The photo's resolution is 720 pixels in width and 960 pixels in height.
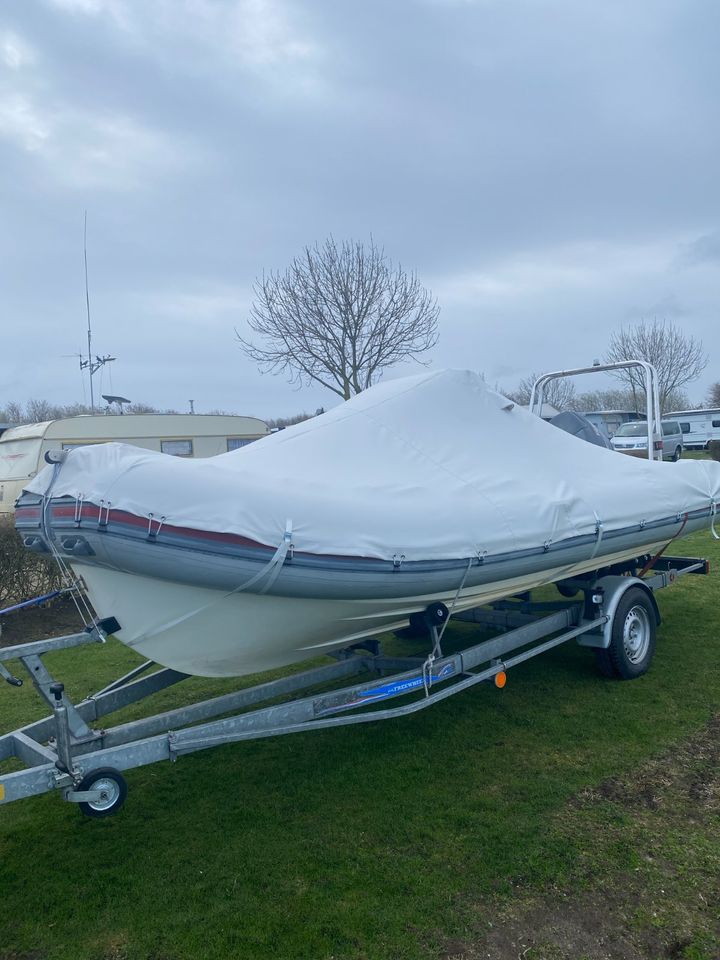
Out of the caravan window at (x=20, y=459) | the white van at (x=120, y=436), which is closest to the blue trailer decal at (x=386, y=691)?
the white van at (x=120, y=436)

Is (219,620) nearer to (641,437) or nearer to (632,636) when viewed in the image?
(632,636)

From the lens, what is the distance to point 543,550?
478 centimetres

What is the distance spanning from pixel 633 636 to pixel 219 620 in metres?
3.92

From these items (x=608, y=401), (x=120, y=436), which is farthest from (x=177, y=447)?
Answer: (x=608, y=401)

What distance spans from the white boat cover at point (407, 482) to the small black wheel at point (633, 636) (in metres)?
0.75

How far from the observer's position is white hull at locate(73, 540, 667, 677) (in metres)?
3.74

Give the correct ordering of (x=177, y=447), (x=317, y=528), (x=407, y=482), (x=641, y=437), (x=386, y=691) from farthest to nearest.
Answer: (x=641, y=437) → (x=177, y=447) → (x=407, y=482) → (x=386, y=691) → (x=317, y=528)

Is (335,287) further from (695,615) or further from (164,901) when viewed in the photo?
(164,901)

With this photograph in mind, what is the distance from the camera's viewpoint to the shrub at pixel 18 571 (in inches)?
330

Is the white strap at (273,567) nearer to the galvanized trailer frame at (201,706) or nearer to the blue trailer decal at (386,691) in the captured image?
the galvanized trailer frame at (201,706)

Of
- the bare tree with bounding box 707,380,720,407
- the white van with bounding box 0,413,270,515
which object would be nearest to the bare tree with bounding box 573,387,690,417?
the bare tree with bounding box 707,380,720,407

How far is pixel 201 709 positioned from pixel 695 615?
5913mm

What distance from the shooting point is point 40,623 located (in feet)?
28.0

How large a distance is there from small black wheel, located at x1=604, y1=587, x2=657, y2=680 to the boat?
71 centimetres
